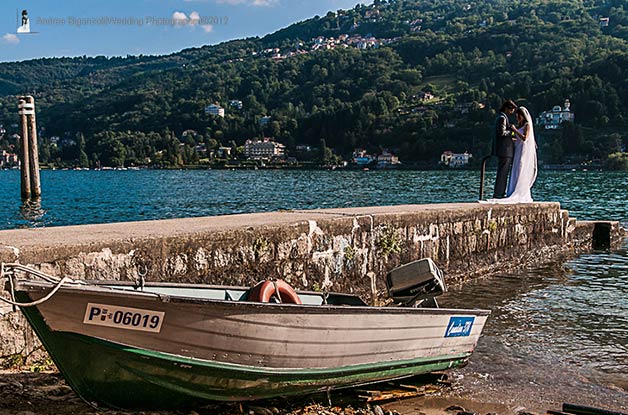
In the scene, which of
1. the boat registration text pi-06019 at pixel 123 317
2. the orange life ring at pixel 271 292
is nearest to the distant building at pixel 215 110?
the orange life ring at pixel 271 292

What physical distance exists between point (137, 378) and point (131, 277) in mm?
1284

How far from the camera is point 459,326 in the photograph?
5.88 meters

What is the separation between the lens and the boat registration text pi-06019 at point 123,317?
4.16 metres

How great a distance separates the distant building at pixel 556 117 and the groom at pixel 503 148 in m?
90.4

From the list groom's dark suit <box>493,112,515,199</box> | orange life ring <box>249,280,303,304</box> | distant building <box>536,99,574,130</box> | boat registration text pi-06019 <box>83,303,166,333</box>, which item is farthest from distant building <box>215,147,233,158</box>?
boat registration text pi-06019 <box>83,303,166,333</box>

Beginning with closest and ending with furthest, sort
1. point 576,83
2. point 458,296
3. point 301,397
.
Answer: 1. point 301,397
2. point 458,296
3. point 576,83

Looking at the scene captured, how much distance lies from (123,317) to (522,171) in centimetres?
1018

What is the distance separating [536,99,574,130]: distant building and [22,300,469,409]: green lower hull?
327ft

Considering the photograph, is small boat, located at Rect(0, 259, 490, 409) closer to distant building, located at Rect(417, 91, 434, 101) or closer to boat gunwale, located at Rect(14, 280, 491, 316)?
boat gunwale, located at Rect(14, 280, 491, 316)

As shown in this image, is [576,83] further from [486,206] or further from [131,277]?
[131,277]

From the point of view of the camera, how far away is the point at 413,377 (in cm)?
596

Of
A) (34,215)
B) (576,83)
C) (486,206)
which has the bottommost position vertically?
(34,215)

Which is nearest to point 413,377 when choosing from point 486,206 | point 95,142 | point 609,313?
point 609,313

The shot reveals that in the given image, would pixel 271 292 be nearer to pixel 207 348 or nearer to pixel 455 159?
pixel 207 348
